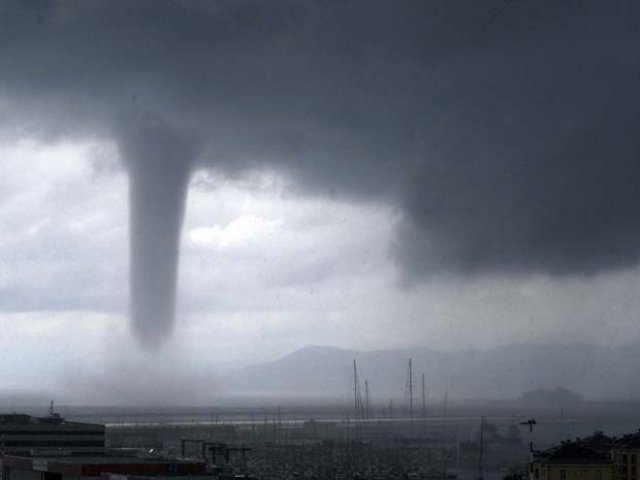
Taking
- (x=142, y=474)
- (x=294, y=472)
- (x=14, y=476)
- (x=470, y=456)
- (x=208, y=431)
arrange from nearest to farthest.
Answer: (x=142, y=474), (x=14, y=476), (x=294, y=472), (x=470, y=456), (x=208, y=431)

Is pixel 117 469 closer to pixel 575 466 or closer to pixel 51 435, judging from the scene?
pixel 575 466

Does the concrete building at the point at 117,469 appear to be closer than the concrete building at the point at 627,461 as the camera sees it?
Yes

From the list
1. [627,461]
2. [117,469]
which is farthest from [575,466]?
[117,469]

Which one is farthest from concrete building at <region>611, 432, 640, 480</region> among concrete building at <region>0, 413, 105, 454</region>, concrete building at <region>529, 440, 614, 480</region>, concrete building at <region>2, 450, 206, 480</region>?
concrete building at <region>0, 413, 105, 454</region>

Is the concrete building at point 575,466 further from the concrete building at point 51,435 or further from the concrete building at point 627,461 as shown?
the concrete building at point 51,435

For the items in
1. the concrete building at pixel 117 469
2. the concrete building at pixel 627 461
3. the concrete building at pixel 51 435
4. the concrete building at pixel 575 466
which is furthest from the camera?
the concrete building at pixel 51 435

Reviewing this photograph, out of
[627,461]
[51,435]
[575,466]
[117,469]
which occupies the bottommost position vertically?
[575,466]

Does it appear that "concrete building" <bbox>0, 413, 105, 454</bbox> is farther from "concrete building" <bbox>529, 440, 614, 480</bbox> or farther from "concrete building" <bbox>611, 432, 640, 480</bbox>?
"concrete building" <bbox>611, 432, 640, 480</bbox>

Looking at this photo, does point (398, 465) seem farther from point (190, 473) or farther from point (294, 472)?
point (190, 473)

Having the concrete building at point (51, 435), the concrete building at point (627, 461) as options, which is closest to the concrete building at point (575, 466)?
the concrete building at point (627, 461)

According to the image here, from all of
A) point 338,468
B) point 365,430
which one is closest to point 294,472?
point 338,468

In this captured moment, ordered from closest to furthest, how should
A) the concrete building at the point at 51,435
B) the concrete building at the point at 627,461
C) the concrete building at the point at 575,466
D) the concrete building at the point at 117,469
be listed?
the concrete building at the point at 117,469 < the concrete building at the point at 627,461 < the concrete building at the point at 575,466 < the concrete building at the point at 51,435
